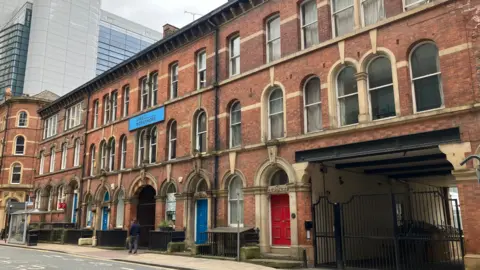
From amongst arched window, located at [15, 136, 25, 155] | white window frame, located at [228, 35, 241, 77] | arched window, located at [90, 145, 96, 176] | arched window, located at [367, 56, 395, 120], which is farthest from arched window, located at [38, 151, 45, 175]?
arched window, located at [367, 56, 395, 120]

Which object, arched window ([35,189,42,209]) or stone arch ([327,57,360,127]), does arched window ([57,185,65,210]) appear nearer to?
arched window ([35,189,42,209])

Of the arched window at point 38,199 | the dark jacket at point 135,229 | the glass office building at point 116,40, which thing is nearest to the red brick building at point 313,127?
the dark jacket at point 135,229

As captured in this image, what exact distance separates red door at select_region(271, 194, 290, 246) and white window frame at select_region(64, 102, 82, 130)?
21077 mm

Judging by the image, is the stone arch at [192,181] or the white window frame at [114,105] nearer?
the stone arch at [192,181]

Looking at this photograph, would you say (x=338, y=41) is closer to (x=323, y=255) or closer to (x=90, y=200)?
(x=323, y=255)

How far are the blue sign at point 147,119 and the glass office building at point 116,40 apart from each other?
98.2 metres

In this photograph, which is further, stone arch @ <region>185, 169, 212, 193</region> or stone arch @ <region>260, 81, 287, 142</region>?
stone arch @ <region>185, 169, 212, 193</region>

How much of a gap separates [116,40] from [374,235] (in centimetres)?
12442

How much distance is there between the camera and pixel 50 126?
122 ft

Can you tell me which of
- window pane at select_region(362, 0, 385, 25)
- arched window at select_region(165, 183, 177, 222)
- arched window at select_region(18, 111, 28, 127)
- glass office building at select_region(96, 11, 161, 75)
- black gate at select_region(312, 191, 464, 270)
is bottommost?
black gate at select_region(312, 191, 464, 270)

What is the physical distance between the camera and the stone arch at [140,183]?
23000mm

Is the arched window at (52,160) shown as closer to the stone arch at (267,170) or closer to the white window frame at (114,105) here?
the white window frame at (114,105)

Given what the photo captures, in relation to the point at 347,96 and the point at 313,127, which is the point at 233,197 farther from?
the point at 347,96

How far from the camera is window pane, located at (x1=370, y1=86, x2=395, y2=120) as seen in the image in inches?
A: 529
